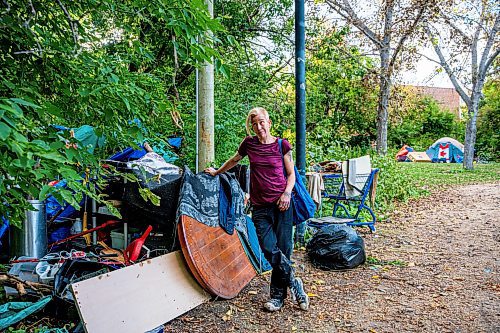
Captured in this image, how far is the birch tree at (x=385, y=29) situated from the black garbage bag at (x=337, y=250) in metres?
7.02

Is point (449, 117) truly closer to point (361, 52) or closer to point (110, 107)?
point (361, 52)

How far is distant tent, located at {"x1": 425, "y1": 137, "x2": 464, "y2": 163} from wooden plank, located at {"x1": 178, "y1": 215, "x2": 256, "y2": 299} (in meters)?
25.2

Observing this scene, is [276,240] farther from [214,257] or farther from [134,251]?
[134,251]

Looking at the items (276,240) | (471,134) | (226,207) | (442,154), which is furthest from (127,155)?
(442,154)

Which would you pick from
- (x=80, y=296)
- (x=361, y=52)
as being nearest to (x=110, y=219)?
(x=80, y=296)

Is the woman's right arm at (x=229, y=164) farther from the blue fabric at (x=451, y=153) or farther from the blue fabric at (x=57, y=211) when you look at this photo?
the blue fabric at (x=451, y=153)

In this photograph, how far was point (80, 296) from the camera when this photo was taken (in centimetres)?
308

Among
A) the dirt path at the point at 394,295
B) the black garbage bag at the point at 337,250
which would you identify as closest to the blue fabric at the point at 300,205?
the dirt path at the point at 394,295

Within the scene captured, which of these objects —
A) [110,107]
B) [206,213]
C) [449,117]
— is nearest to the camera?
[110,107]

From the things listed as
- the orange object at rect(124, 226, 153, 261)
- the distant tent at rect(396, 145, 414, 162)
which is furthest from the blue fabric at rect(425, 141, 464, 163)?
the orange object at rect(124, 226, 153, 261)

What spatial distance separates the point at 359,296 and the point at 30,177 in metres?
3.23

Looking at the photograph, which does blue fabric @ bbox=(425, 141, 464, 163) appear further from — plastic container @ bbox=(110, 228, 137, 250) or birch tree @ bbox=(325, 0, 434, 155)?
plastic container @ bbox=(110, 228, 137, 250)

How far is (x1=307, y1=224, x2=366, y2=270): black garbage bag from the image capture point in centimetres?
486

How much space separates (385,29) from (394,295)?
10.0m
